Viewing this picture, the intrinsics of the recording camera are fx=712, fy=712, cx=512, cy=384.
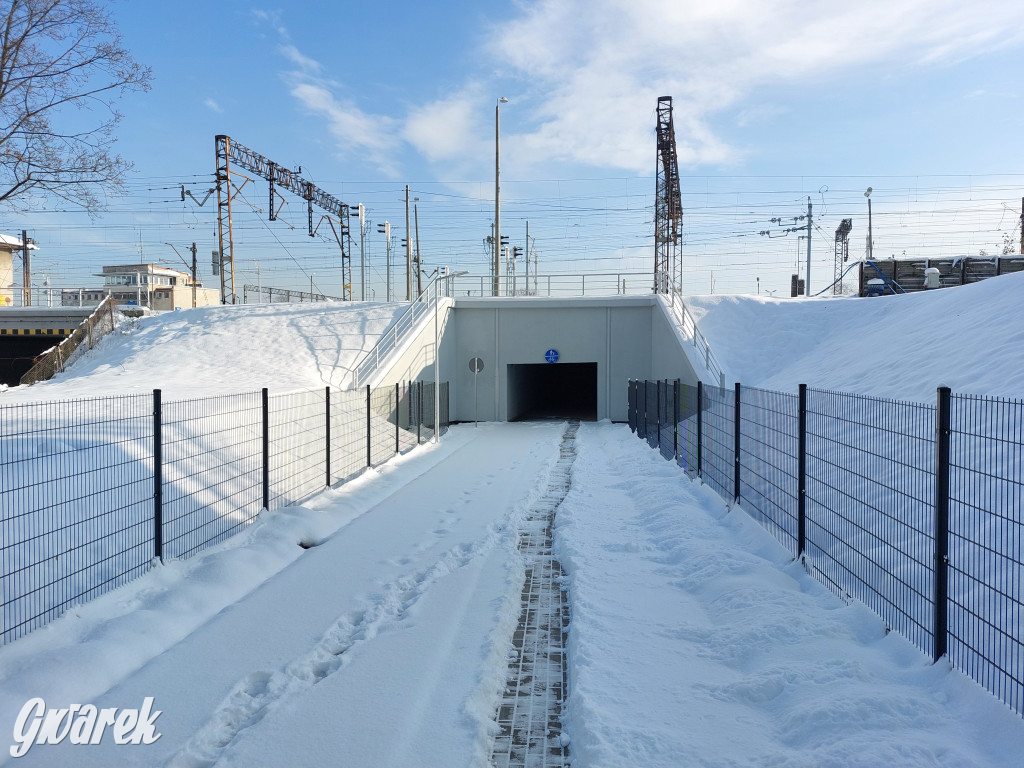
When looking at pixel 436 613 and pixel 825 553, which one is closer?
pixel 436 613

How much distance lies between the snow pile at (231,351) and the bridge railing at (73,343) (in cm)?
50

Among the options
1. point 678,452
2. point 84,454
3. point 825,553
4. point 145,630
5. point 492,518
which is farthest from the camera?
point 678,452

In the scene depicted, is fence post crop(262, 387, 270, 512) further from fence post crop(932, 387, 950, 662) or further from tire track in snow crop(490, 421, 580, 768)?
fence post crop(932, 387, 950, 662)

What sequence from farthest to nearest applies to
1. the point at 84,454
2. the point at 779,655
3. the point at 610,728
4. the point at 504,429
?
the point at 504,429 < the point at 84,454 < the point at 779,655 < the point at 610,728

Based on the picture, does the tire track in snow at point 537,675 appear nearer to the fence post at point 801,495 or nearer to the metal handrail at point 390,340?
the fence post at point 801,495

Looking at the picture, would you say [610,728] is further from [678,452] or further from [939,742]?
[678,452]

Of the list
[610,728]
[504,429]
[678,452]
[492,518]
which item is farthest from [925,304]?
[610,728]

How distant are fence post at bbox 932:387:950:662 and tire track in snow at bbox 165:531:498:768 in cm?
375

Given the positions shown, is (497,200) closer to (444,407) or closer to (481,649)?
(444,407)

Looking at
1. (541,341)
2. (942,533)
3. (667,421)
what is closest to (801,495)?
(942,533)

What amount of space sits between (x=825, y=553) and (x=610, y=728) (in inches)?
125

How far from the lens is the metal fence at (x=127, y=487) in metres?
5.58

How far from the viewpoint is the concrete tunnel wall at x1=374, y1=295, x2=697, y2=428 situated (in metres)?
26.5

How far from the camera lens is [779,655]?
15.6ft
